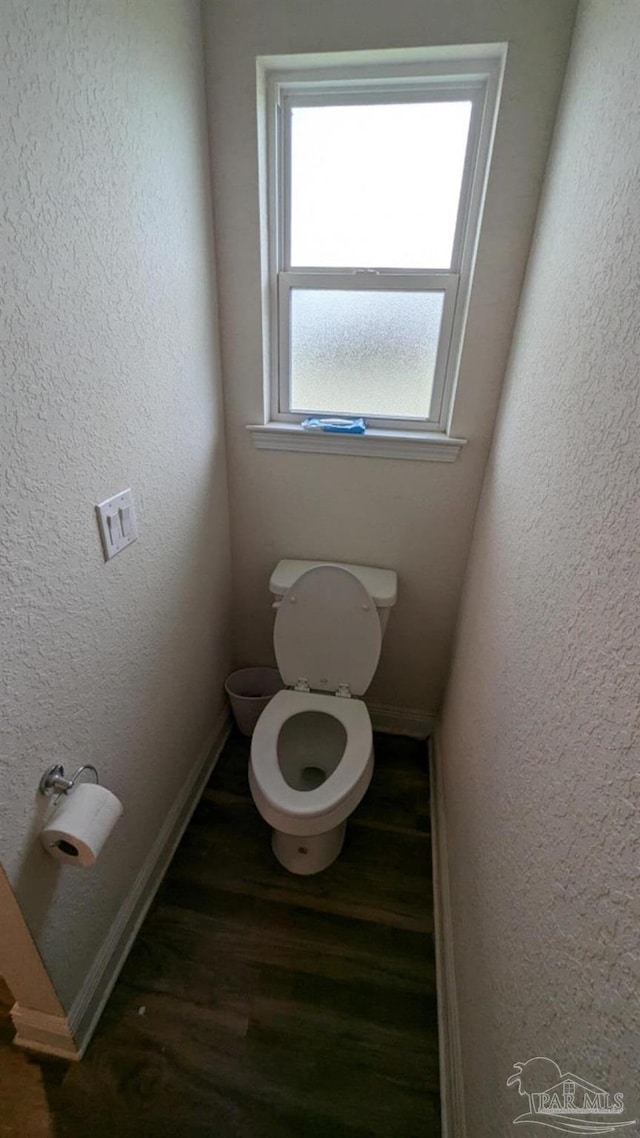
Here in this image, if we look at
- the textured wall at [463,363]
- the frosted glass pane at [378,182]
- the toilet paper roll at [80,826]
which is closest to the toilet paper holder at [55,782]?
the toilet paper roll at [80,826]

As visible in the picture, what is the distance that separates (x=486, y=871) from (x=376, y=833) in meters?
0.65

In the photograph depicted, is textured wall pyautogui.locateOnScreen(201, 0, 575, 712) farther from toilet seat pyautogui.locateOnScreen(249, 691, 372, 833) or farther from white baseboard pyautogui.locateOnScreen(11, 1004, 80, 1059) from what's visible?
white baseboard pyautogui.locateOnScreen(11, 1004, 80, 1059)

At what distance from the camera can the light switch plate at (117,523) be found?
0.91 metres

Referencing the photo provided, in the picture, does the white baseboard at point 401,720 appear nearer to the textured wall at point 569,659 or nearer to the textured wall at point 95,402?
the textured wall at point 569,659

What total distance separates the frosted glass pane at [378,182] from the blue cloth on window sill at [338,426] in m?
0.43

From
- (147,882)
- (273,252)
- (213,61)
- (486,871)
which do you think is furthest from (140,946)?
(213,61)

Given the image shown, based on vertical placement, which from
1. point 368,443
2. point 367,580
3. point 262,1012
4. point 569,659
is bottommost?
point 262,1012

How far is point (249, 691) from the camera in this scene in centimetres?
187

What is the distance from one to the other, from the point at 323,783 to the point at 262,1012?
1.72 feet

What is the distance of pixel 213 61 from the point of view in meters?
1.10

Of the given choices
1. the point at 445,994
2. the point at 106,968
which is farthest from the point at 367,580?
the point at 106,968

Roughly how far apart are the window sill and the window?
0.08 ft

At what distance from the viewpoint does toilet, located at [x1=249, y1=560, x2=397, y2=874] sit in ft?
4.45
